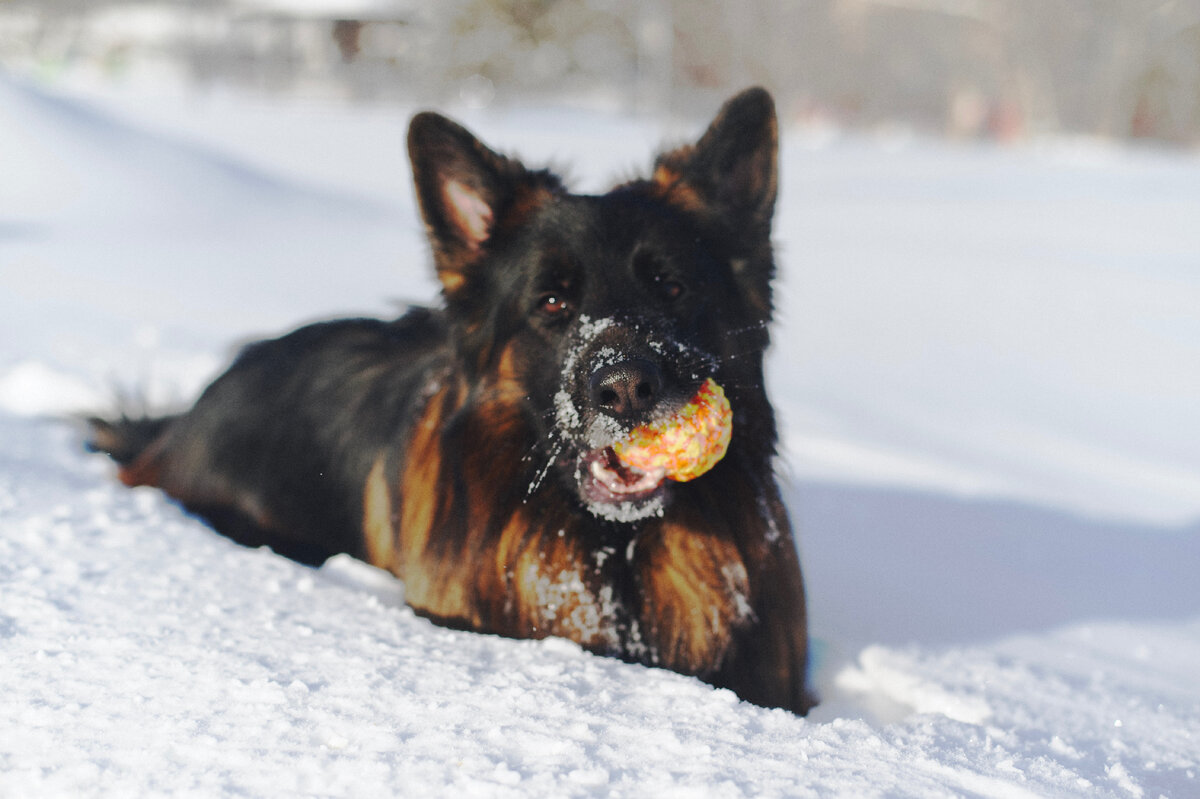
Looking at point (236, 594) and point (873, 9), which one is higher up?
point (873, 9)

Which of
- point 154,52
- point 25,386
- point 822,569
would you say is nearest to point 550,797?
point 822,569

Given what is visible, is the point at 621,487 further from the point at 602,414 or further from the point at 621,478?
the point at 602,414

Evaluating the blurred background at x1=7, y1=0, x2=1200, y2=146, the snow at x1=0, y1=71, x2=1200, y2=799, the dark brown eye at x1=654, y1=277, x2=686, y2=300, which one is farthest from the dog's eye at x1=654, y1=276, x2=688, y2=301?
the blurred background at x1=7, y1=0, x2=1200, y2=146

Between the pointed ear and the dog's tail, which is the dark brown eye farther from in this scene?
the dog's tail

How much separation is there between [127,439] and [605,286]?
2465mm

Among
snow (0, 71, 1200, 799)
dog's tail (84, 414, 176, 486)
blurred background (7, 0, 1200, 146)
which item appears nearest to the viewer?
snow (0, 71, 1200, 799)

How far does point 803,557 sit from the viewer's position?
12.3ft

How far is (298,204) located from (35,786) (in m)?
11.4

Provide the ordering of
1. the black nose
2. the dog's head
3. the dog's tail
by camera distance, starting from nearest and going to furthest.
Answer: the black nose, the dog's head, the dog's tail

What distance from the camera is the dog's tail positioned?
3.95 metres

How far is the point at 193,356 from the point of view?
568cm

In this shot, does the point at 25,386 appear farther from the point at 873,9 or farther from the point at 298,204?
the point at 873,9

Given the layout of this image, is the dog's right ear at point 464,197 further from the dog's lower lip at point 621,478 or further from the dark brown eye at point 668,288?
the dog's lower lip at point 621,478

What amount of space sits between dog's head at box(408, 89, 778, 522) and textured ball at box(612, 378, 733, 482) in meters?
0.04
